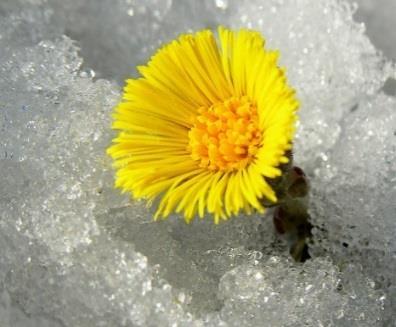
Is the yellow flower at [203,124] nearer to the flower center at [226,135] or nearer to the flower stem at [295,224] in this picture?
the flower center at [226,135]

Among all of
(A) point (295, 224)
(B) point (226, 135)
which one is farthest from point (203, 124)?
(A) point (295, 224)

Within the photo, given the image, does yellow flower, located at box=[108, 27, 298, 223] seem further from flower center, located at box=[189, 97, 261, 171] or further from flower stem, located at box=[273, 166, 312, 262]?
flower stem, located at box=[273, 166, 312, 262]

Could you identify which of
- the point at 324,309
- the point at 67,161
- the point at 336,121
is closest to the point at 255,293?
the point at 324,309

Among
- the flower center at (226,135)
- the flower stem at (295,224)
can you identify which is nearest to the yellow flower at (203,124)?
the flower center at (226,135)

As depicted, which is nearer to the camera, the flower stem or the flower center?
the flower center

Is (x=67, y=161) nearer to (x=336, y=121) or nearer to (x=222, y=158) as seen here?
(x=222, y=158)

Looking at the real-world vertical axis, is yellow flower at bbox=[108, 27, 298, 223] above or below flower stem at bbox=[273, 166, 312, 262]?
above

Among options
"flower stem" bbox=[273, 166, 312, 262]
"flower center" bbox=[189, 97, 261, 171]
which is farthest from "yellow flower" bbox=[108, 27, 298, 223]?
"flower stem" bbox=[273, 166, 312, 262]
